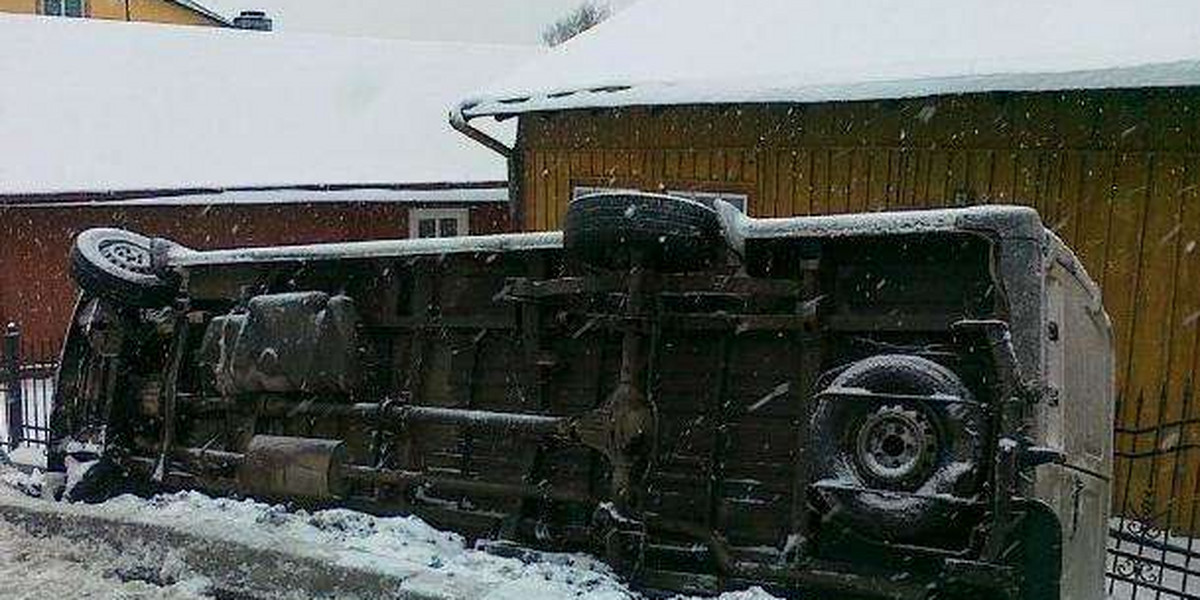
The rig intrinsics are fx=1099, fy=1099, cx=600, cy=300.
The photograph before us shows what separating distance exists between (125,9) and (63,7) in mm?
1722

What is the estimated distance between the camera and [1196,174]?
25.0 feet

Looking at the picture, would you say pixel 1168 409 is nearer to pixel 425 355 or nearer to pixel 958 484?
pixel 958 484

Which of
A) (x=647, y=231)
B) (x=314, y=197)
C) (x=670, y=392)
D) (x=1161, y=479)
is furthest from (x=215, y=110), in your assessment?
(x=647, y=231)

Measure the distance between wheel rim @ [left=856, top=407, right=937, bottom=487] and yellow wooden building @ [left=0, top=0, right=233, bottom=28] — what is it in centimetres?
3088

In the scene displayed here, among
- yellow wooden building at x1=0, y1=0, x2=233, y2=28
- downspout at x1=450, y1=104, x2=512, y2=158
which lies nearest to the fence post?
downspout at x1=450, y1=104, x2=512, y2=158

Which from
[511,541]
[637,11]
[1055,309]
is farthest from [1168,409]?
[637,11]

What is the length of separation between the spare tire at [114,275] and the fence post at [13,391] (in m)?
3.95

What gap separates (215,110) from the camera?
1905 centimetres

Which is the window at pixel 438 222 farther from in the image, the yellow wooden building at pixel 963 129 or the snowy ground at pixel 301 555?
the snowy ground at pixel 301 555

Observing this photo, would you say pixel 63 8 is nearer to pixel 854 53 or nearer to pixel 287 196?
pixel 287 196

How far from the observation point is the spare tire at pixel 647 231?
4.27 metres

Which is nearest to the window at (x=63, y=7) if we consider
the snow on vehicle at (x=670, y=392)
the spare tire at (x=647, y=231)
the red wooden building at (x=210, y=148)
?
the red wooden building at (x=210, y=148)

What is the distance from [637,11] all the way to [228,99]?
9636mm

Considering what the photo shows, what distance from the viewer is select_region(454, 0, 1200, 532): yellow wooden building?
7723mm
